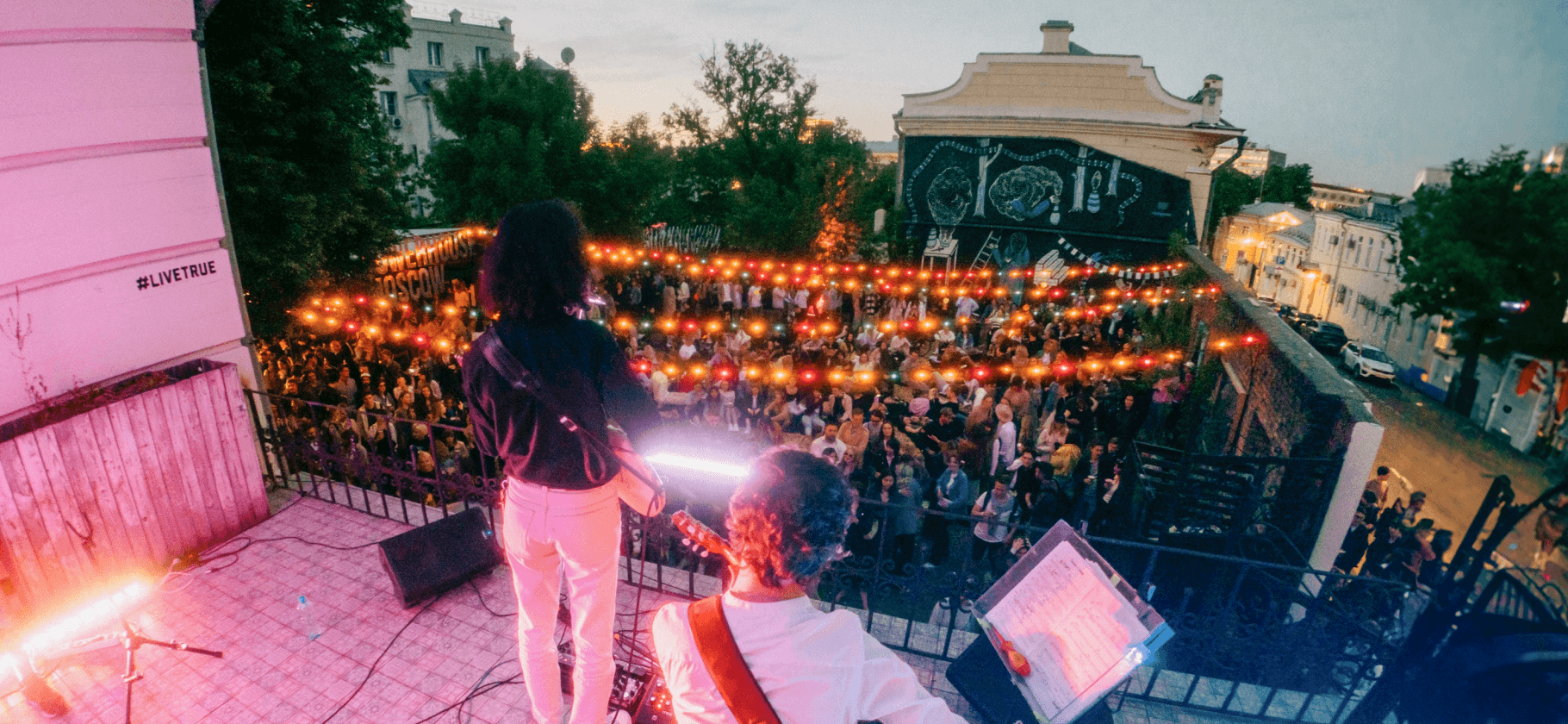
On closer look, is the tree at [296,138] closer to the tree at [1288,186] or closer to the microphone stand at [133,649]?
the microphone stand at [133,649]

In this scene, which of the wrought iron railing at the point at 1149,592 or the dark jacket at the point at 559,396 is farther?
the wrought iron railing at the point at 1149,592

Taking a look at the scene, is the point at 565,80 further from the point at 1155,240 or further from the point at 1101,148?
the point at 1155,240

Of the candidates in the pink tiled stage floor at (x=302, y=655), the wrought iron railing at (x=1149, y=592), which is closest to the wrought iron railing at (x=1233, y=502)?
the wrought iron railing at (x=1149, y=592)

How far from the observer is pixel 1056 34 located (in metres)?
20.4

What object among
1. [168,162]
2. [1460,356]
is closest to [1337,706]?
[1460,356]

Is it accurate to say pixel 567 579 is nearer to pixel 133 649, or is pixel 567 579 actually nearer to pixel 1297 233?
pixel 133 649

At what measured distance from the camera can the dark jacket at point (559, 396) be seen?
2.33 metres

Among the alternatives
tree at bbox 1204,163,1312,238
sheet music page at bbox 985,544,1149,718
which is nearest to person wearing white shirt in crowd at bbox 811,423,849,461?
sheet music page at bbox 985,544,1149,718

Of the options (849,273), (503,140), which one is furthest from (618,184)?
(849,273)

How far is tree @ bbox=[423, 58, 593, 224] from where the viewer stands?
61.6 ft

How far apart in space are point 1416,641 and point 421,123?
130 ft

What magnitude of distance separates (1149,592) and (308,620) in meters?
4.99

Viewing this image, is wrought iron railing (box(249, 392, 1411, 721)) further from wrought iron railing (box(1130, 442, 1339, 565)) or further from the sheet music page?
the sheet music page

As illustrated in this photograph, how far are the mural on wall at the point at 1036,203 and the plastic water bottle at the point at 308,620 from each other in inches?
797
